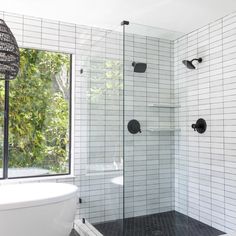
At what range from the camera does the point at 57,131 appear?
12.0ft

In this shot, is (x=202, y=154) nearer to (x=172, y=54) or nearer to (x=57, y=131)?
(x=172, y=54)

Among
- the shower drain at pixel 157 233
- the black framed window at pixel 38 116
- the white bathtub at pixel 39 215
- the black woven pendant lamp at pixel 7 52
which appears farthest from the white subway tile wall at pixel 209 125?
the black woven pendant lamp at pixel 7 52

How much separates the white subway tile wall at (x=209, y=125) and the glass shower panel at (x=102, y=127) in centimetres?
70

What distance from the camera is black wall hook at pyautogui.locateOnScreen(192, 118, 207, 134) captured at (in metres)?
3.46

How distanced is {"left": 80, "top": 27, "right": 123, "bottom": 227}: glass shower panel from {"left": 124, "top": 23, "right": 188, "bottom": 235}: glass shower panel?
100 mm

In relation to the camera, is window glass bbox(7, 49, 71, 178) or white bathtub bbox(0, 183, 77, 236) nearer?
white bathtub bbox(0, 183, 77, 236)

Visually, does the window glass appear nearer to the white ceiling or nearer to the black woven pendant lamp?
the white ceiling

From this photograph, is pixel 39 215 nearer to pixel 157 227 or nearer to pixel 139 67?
pixel 157 227

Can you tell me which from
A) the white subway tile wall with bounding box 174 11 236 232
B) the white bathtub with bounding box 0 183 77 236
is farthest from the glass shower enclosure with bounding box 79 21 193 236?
the white bathtub with bounding box 0 183 77 236

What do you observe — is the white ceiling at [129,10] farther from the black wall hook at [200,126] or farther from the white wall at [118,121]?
the black wall hook at [200,126]

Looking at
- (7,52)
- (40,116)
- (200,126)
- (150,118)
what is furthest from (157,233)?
(7,52)

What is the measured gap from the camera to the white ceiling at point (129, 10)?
2.92 metres

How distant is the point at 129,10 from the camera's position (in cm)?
312

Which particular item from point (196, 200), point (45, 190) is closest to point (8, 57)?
point (45, 190)
